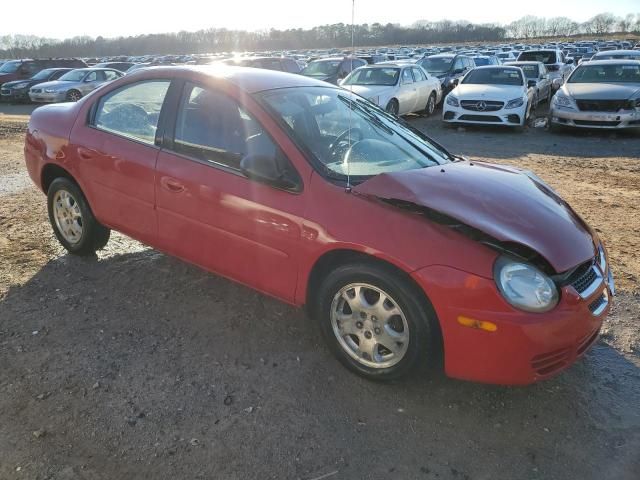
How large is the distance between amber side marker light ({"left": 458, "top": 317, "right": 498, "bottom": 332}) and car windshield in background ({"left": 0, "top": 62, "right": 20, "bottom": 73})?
27.4 m

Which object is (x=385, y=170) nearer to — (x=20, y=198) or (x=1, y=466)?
(x=1, y=466)

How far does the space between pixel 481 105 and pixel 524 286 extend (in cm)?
1055

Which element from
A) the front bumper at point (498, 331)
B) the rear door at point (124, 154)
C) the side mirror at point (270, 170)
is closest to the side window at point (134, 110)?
the rear door at point (124, 154)

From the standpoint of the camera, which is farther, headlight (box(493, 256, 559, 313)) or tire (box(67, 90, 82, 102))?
tire (box(67, 90, 82, 102))

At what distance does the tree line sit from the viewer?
76.5m

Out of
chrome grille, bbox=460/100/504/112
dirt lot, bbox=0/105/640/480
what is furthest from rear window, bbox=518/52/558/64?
dirt lot, bbox=0/105/640/480

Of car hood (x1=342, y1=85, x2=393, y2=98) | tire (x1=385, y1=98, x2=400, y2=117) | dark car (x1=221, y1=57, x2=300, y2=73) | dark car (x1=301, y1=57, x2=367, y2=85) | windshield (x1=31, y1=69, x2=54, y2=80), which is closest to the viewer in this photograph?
car hood (x1=342, y1=85, x2=393, y2=98)

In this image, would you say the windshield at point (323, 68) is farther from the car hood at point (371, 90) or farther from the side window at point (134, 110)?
the side window at point (134, 110)

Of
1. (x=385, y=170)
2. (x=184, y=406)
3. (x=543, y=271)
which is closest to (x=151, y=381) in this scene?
(x=184, y=406)

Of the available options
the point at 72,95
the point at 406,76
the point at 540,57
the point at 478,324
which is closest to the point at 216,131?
the point at 478,324

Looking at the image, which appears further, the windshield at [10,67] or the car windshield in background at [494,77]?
the windshield at [10,67]

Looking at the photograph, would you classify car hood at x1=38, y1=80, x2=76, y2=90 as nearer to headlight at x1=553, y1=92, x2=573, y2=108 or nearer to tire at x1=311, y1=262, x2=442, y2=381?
headlight at x1=553, y1=92, x2=573, y2=108

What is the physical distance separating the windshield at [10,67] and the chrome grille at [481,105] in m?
21.5

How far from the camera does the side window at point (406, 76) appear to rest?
45.0ft
